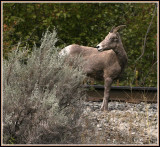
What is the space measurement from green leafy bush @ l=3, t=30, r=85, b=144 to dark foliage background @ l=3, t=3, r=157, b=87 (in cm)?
496

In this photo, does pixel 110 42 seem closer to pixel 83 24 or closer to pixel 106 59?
pixel 106 59

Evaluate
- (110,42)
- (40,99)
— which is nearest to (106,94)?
(110,42)

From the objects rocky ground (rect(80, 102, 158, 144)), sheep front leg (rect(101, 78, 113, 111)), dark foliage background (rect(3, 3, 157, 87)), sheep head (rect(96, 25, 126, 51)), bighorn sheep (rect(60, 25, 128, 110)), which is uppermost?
dark foliage background (rect(3, 3, 157, 87))

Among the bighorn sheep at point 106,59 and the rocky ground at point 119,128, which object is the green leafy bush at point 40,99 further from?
the bighorn sheep at point 106,59

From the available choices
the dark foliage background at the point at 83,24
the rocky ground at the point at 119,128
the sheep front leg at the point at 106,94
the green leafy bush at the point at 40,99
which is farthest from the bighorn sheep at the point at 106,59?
the dark foliage background at the point at 83,24

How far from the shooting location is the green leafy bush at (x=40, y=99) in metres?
3.34

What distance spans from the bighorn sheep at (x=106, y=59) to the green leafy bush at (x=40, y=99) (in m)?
1.72

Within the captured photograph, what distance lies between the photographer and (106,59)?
6219 mm

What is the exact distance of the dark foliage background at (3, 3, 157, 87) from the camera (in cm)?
914

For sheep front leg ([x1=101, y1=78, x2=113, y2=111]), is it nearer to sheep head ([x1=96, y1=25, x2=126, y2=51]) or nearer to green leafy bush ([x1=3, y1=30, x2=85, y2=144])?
sheep head ([x1=96, y1=25, x2=126, y2=51])

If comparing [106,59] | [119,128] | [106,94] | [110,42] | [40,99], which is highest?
[110,42]

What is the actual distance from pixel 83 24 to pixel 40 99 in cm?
611

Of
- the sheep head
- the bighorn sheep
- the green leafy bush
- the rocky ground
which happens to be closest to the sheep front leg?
the bighorn sheep

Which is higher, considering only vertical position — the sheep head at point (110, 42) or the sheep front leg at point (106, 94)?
the sheep head at point (110, 42)
